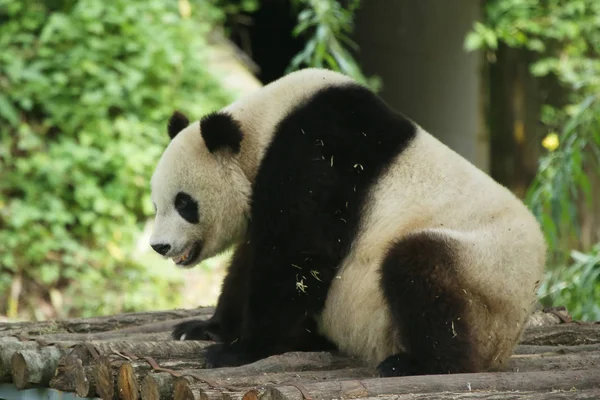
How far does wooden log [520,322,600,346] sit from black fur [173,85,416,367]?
4.84 feet

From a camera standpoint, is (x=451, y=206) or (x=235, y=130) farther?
(x=235, y=130)

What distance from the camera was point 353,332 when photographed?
381cm

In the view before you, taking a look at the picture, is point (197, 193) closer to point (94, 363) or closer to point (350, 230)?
point (350, 230)

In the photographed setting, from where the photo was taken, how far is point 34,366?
11.9 ft

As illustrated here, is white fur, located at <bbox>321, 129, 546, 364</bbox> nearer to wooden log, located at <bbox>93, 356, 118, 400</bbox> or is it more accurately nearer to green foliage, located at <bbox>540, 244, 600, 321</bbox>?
wooden log, located at <bbox>93, 356, 118, 400</bbox>

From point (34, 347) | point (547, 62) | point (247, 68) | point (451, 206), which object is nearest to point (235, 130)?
point (451, 206)

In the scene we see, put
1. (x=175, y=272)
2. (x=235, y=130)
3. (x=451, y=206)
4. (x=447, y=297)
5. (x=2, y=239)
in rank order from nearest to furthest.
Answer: (x=447, y=297) → (x=451, y=206) → (x=235, y=130) → (x=2, y=239) → (x=175, y=272)

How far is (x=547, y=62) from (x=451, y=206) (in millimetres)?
7282

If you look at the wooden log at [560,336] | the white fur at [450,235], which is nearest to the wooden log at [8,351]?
the white fur at [450,235]

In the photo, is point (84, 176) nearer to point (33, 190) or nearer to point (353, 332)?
point (33, 190)

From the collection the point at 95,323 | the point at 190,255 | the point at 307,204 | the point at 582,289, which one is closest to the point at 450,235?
the point at 307,204

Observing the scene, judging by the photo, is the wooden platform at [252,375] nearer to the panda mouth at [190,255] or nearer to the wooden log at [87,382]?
the wooden log at [87,382]

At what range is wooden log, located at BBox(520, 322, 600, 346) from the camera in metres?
4.69

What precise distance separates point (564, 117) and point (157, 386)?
7.83 metres
